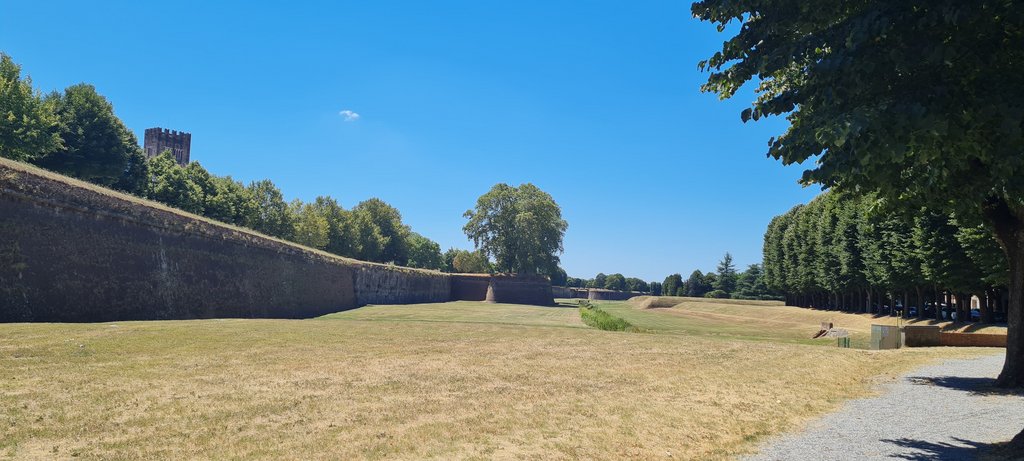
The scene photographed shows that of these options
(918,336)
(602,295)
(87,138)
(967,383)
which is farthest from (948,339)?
(602,295)

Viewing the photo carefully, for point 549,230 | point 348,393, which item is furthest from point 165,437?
point 549,230

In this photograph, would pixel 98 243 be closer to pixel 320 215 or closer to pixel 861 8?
pixel 861 8

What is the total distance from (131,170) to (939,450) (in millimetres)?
75966

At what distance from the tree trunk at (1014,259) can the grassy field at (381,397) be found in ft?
11.0

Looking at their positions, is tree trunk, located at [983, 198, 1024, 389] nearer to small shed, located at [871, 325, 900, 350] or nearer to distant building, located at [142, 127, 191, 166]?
small shed, located at [871, 325, 900, 350]

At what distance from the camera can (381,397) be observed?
1164 cm

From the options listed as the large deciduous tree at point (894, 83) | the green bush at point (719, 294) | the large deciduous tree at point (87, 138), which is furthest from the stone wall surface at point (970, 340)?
the green bush at point (719, 294)

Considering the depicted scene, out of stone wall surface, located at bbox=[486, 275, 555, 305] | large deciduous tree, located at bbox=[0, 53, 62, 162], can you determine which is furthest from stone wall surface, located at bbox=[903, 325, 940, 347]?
stone wall surface, located at bbox=[486, 275, 555, 305]

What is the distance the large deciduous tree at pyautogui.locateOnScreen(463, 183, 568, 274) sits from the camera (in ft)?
320

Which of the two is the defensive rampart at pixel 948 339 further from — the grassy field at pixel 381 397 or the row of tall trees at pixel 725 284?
the row of tall trees at pixel 725 284

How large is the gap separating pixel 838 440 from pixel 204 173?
81.3m

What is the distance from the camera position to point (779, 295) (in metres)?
106

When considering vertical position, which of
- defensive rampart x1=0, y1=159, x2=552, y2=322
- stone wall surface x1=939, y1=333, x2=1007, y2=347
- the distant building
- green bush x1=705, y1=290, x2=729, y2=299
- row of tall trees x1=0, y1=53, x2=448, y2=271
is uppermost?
the distant building

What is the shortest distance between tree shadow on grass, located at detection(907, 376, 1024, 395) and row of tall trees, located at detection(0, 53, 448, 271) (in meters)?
62.0
